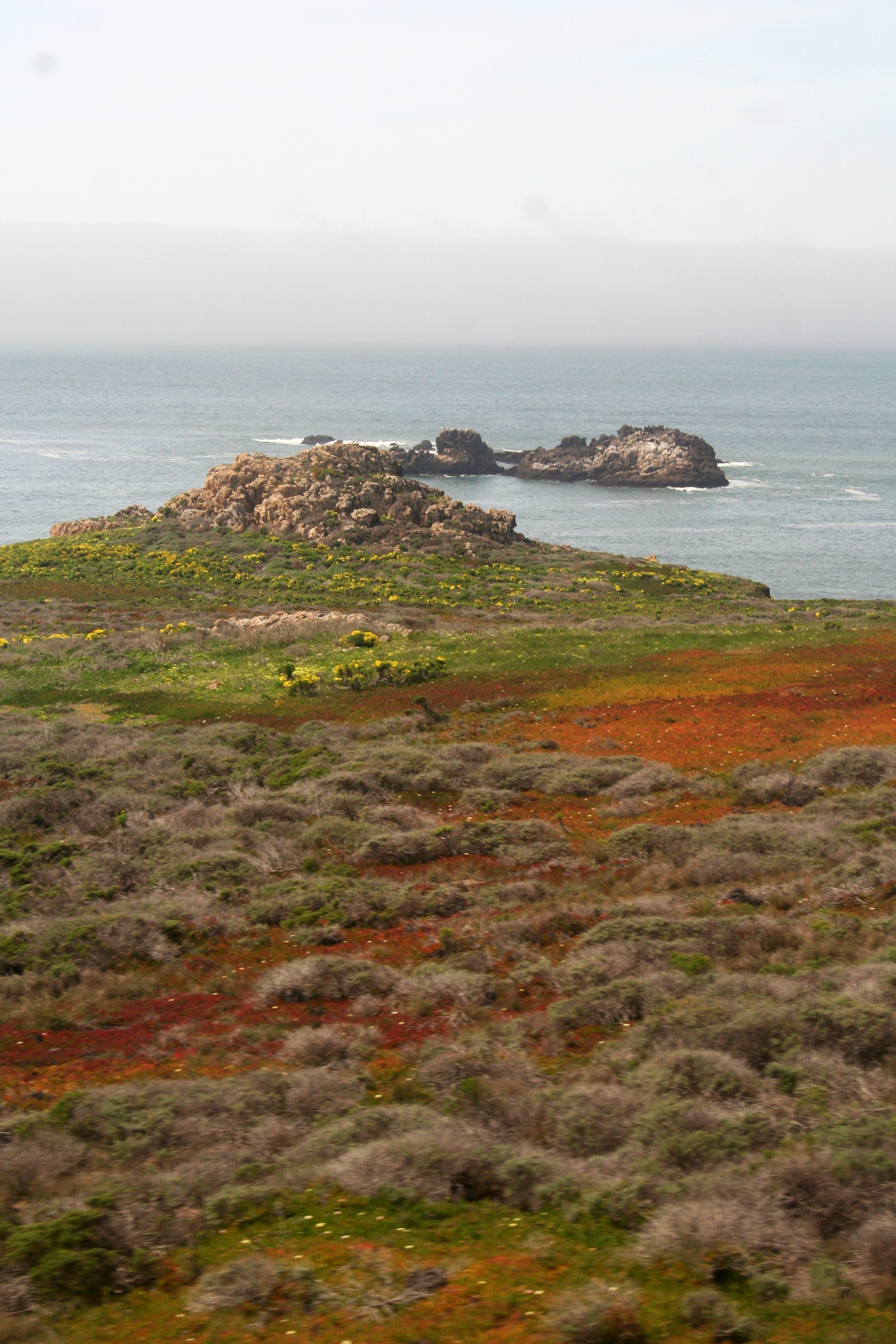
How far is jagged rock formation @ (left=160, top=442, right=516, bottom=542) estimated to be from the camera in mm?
70562

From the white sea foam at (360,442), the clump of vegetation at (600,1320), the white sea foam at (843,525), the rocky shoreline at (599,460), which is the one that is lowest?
the clump of vegetation at (600,1320)

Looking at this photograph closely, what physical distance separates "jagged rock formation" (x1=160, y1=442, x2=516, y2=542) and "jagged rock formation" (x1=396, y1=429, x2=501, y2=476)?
4868cm

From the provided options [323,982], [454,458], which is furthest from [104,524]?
[323,982]

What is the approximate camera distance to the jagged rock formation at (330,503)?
70562 millimetres

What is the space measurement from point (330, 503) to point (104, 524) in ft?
63.0

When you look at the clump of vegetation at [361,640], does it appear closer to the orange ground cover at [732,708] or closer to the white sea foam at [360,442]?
the orange ground cover at [732,708]

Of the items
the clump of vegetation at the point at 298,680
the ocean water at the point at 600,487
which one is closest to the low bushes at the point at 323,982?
the clump of vegetation at the point at 298,680

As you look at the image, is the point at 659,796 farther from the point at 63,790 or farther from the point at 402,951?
the point at 63,790

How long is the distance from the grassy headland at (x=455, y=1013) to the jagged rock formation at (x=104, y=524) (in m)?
47.6

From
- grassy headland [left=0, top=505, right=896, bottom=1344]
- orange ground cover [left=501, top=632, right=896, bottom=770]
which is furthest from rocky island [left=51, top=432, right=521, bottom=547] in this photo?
grassy headland [left=0, top=505, right=896, bottom=1344]

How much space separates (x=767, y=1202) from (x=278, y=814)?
1482 centimetres

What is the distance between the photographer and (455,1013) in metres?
12.6

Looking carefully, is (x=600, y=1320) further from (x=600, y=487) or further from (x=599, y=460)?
(x=599, y=460)

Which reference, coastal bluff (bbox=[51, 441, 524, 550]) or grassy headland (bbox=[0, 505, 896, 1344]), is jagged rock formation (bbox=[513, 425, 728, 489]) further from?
grassy headland (bbox=[0, 505, 896, 1344])
